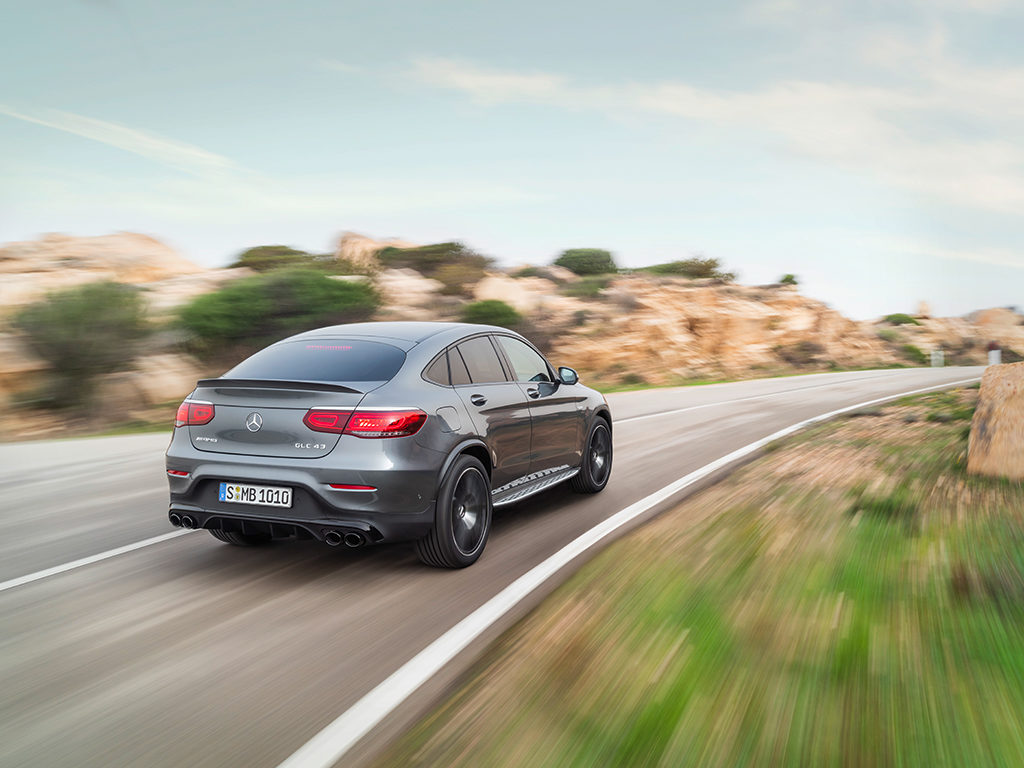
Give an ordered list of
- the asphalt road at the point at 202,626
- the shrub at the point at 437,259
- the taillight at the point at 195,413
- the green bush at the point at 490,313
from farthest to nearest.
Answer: the shrub at the point at 437,259, the green bush at the point at 490,313, the taillight at the point at 195,413, the asphalt road at the point at 202,626

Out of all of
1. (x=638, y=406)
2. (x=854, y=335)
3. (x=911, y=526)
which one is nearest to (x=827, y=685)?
(x=911, y=526)

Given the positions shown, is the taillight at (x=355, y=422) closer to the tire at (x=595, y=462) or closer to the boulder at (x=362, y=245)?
the tire at (x=595, y=462)

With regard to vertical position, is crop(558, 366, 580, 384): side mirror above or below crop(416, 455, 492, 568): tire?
above

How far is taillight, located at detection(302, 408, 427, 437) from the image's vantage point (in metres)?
5.36

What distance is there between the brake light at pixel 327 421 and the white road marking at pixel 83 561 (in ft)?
6.55

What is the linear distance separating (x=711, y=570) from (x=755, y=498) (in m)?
2.58

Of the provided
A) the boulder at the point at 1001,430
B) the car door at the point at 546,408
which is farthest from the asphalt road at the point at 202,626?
the boulder at the point at 1001,430

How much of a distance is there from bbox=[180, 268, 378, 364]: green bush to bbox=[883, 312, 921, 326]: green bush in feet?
161

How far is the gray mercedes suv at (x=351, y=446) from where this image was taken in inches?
210

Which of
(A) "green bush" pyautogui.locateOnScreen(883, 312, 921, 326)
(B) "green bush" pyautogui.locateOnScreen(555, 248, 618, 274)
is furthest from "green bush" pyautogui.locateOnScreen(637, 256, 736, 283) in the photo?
(A) "green bush" pyautogui.locateOnScreen(883, 312, 921, 326)

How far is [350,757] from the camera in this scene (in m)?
3.26

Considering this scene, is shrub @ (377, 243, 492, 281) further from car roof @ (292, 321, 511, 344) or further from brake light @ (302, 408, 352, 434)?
brake light @ (302, 408, 352, 434)

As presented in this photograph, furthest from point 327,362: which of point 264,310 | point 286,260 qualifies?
point 286,260

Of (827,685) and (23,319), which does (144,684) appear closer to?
(827,685)
